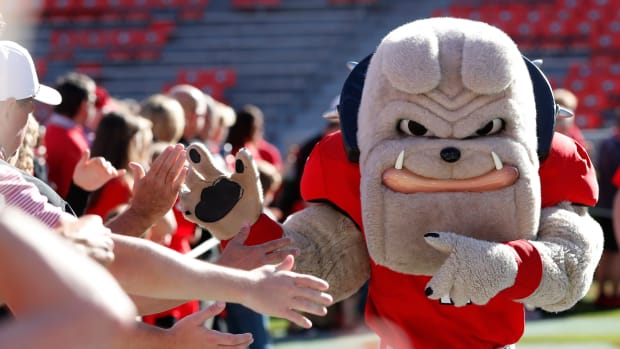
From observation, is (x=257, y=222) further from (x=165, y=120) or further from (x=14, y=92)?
(x=165, y=120)

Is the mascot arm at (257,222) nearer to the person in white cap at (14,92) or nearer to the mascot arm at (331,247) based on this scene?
the mascot arm at (331,247)

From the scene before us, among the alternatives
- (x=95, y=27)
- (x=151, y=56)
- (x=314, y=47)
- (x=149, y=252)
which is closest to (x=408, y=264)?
(x=149, y=252)

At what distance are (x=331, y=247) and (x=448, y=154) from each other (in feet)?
1.52

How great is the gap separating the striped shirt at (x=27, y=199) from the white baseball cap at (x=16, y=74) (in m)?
0.48

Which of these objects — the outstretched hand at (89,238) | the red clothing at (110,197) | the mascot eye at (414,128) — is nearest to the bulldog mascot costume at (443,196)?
the mascot eye at (414,128)

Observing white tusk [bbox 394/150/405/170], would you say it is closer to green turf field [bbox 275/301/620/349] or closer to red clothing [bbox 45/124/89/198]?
red clothing [bbox 45/124/89/198]

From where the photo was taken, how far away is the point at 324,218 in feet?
10.0

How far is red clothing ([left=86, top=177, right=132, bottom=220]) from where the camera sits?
14.7 ft

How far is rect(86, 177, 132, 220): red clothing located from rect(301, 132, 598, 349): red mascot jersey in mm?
1622

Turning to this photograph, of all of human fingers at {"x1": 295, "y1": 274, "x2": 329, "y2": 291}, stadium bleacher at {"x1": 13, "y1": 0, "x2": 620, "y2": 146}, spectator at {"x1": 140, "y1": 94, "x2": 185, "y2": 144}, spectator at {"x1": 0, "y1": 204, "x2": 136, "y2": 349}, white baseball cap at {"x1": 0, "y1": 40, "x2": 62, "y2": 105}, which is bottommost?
stadium bleacher at {"x1": 13, "y1": 0, "x2": 620, "y2": 146}

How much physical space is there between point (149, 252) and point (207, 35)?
51.4 feet

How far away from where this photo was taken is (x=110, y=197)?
14.8 feet

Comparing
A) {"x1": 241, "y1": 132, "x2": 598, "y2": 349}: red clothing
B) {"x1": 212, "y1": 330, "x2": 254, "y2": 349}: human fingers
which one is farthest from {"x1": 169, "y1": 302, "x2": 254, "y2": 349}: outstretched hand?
{"x1": 241, "y1": 132, "x2": 598, "y2": 349}: red clothing

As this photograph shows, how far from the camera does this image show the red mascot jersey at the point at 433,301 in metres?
2.96
